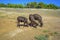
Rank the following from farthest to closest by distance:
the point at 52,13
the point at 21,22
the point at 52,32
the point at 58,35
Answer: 1. the point at 52,13
2. the point at 21,22
3. the point at 52,32
4. the point at 58,35

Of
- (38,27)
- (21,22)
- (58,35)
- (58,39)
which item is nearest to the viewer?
(58,39)

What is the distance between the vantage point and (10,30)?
1515 centimetres

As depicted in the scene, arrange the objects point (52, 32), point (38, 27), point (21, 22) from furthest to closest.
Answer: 1. point (21, 22)
2. point (38, 27)
3. point (52, 32)

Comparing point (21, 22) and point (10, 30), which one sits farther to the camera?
point (21, 22)

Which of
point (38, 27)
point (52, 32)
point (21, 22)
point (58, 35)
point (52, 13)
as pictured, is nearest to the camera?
point (58, 35)

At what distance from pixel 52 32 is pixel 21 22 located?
14.5 feet

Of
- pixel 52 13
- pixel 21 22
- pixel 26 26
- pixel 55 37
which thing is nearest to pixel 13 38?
pixel 55 37

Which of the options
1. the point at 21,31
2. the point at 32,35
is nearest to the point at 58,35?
the point at 32,35

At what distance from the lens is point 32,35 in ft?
44.9

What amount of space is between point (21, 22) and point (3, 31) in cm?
379

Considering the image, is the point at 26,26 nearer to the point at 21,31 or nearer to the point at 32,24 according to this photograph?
the point at 32,24

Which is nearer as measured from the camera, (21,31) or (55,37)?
(55,37)

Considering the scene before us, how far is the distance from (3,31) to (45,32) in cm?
298

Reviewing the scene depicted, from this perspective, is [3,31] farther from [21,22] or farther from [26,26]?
[21,22]
